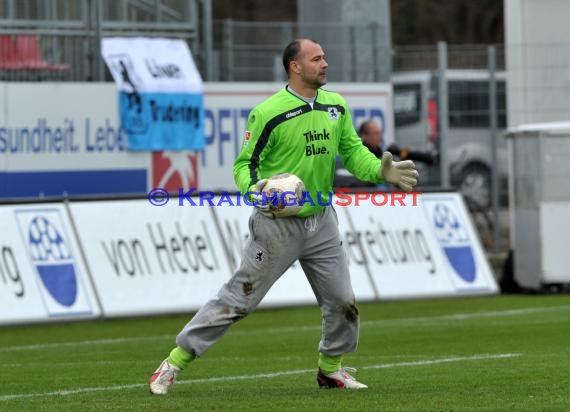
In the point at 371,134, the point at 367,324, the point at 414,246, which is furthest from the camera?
the point at 414,246

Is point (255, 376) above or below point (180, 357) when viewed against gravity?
below

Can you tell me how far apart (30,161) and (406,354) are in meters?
9.49

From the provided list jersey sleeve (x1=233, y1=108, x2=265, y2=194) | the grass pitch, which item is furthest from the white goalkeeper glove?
the grass pitch

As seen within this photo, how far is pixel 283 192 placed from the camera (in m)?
9.52

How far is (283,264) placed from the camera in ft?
32.4

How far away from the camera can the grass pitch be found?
368 inches

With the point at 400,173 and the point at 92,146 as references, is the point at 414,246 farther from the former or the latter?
the point at 400,173

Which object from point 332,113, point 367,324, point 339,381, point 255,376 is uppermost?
point 332,113

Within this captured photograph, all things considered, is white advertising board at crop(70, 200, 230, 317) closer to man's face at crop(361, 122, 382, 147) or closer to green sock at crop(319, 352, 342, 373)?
man's face at crop(361, 122, 382, 147)

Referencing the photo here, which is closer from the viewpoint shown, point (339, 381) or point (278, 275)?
point (278, 275)

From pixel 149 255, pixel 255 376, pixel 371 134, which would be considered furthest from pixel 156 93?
pixel 255 376

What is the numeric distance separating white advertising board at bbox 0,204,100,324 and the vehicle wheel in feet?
27.3

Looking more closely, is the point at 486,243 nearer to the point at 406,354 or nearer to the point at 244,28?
the point at 244,28

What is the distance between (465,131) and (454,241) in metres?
4.19
